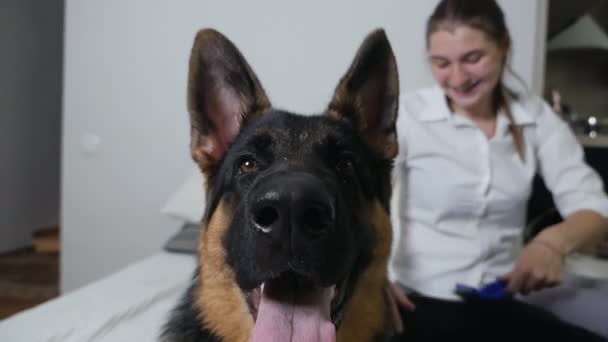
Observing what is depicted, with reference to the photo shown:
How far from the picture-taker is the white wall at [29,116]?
4.83 m

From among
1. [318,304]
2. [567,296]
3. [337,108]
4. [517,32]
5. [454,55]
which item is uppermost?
[517,32]

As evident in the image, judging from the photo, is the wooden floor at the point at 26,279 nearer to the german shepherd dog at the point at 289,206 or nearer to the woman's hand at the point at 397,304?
the german shepherd dog at the point at 289,206

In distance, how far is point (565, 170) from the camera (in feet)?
6.21

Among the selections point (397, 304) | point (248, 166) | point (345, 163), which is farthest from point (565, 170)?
point (248, 166)

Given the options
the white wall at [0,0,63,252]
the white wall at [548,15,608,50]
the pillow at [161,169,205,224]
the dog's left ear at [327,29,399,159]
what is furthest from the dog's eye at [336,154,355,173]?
the white wall at [0,0,63,252]

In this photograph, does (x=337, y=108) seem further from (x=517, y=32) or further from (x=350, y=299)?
(x=517, y=32)

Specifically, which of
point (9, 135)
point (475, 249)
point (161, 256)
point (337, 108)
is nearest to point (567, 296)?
point (475, 249)

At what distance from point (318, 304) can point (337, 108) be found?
635 millimetres

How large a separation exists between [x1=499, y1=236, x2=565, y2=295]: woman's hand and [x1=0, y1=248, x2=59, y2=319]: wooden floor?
3.29m

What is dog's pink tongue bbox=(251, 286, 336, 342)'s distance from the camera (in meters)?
1.00

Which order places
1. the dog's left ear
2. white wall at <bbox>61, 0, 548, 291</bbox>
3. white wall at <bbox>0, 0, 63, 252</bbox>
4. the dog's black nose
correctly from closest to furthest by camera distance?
the dog's black nose < the dog's left ear < white wall at <bbox>61, 0, 548, 291</bbox> < white wall at <bbox>0, 0, 63, 252</bbox>

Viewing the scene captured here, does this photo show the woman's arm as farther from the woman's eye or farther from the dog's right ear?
the dog's right ear

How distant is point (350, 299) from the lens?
1273 millimetres

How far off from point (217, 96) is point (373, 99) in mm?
473
